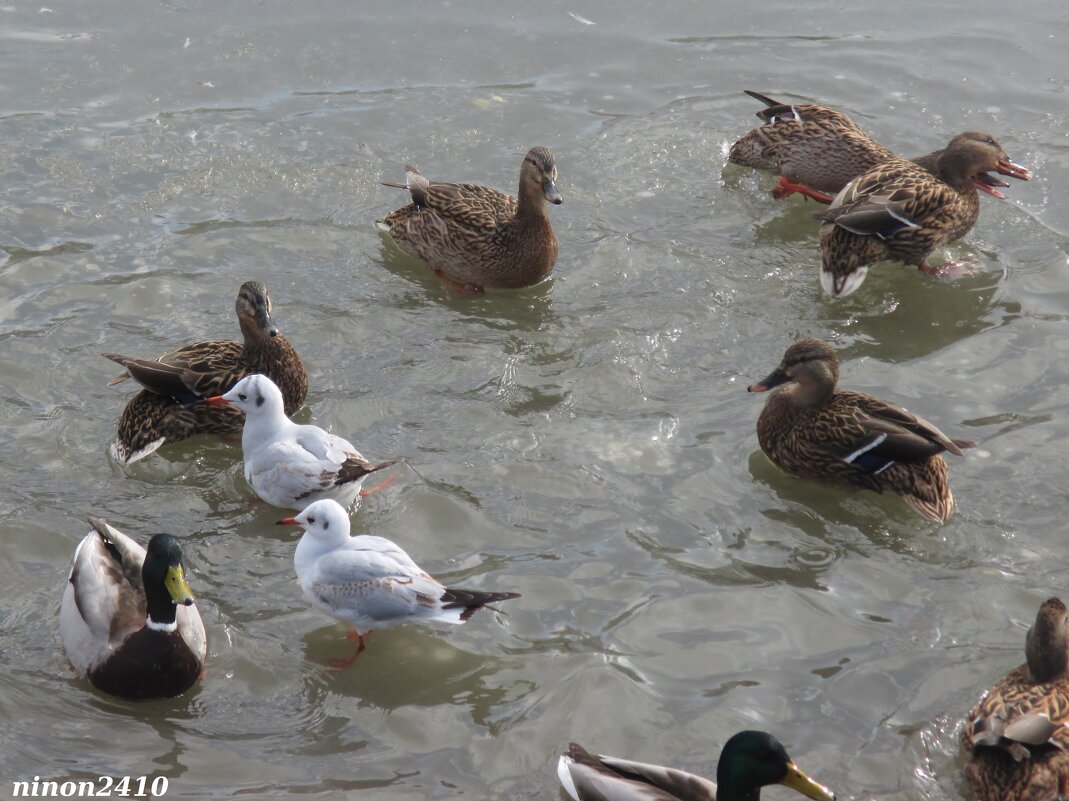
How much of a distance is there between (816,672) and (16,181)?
22.5 ft

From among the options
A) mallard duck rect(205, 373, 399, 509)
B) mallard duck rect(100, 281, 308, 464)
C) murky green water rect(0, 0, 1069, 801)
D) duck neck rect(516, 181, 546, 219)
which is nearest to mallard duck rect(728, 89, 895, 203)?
murky green water rect(0, 0, 1069, 801)

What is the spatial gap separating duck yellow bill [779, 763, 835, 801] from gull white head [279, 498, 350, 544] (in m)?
2.35

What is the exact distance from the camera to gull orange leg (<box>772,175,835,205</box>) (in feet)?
32.1

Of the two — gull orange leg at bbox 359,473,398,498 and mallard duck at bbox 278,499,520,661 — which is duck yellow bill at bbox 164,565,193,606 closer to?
mallard duck at bbox 278,499,520,661

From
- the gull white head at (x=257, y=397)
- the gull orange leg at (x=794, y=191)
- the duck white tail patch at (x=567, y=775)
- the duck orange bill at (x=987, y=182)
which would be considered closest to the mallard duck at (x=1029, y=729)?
the duck white tail patch at (x=567, y=775)

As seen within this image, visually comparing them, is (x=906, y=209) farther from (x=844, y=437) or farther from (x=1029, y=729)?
(x=1029, y=729)

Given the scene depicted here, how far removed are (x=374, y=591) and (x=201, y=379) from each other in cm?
210

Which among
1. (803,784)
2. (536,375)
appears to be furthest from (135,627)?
(803,784)

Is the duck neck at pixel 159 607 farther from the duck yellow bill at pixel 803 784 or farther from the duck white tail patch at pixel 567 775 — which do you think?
the duck yellow bill at pixel 803 784

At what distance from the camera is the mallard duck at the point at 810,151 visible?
9.77 m

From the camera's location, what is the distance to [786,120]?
32.8 feet

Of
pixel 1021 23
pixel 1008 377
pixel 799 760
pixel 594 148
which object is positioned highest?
pixel 1021 23

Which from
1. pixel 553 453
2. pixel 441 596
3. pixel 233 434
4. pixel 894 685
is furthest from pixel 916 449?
pixel 233 434

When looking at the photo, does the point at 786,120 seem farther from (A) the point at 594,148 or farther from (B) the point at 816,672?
(B) the point at 816,672
